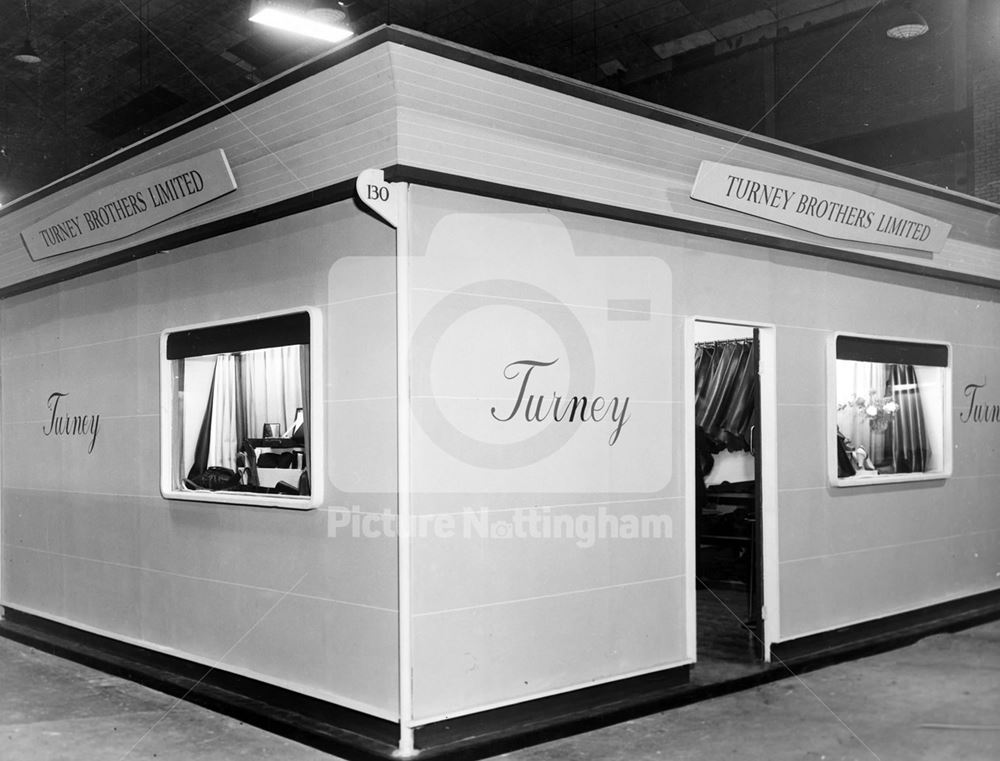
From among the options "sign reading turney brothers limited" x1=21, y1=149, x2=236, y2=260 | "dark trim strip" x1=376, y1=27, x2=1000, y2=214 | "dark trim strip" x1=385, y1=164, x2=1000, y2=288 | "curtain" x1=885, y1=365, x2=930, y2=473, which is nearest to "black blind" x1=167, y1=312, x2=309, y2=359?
"sign reading turney brothers limited" x1=21, y1=149, x2=236, y2=260

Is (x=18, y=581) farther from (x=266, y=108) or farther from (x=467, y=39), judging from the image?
(x=467, y=39)

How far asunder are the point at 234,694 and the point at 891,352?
17.2 feet

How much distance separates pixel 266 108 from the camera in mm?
5109

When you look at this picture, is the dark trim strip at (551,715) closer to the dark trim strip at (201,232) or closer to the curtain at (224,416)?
the curtain at (224,416)

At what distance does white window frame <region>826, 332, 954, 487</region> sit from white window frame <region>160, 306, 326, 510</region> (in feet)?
11.7

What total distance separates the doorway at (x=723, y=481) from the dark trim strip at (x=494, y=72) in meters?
1.65

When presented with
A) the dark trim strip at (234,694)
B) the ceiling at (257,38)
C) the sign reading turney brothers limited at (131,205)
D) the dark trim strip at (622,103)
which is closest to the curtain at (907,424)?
the dark trim strip at (622,103)

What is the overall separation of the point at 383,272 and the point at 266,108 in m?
1.19

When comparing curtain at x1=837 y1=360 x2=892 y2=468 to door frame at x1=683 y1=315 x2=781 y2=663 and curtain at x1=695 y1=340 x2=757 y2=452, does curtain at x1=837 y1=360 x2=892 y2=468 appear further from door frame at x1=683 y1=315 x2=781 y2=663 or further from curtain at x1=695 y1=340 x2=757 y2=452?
curtain at x1=695 y1=340 x2=757 y2=452

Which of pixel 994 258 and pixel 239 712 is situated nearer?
pixel 239 712

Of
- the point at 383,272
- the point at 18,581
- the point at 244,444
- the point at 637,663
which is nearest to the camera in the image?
the point at 383,272

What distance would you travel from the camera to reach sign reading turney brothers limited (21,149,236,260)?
5.74 m

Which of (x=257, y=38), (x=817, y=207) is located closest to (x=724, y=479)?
(x=817, y=207)

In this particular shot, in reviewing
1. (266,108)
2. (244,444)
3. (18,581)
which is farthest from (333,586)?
(18,581)
